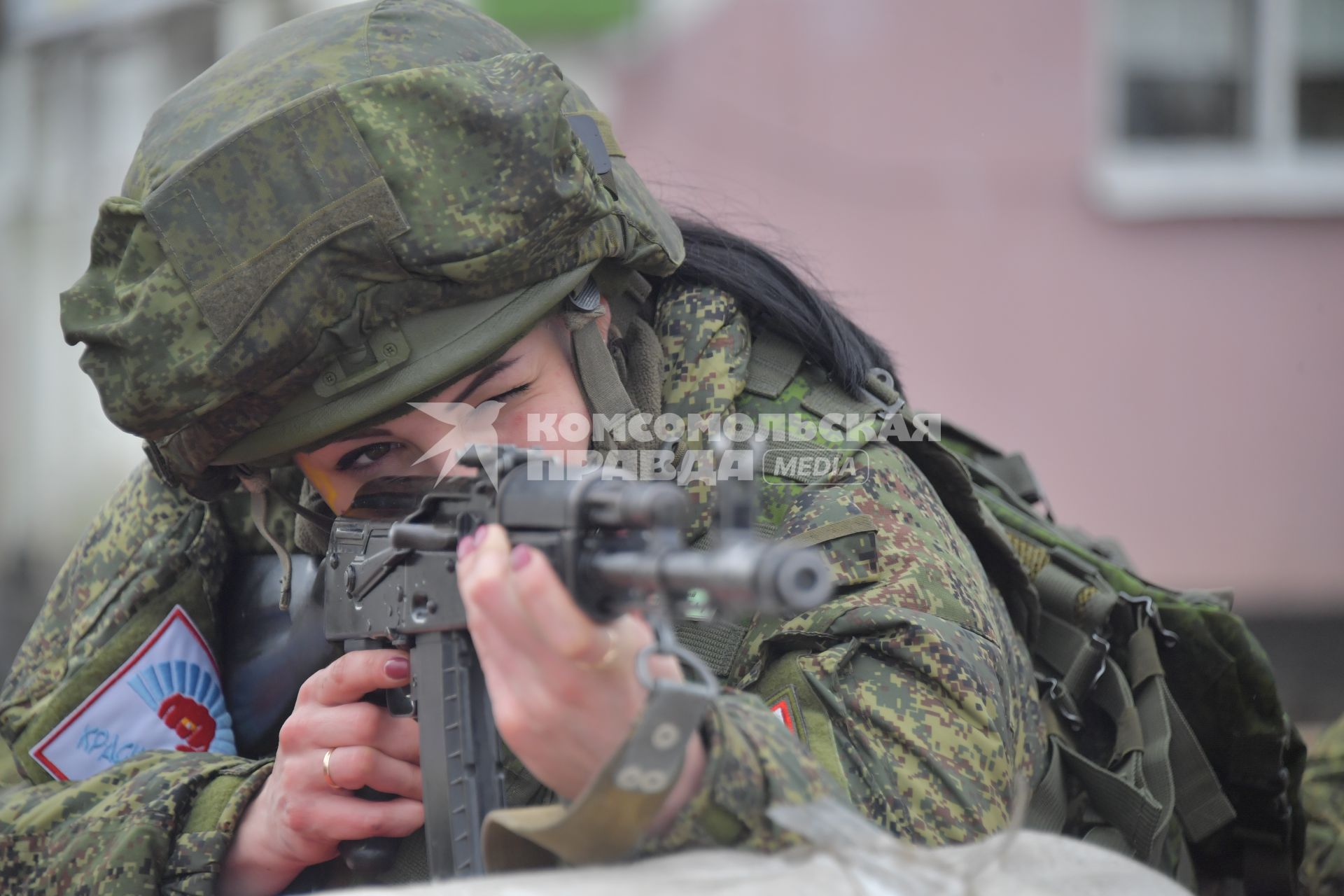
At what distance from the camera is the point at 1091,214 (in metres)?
6.06

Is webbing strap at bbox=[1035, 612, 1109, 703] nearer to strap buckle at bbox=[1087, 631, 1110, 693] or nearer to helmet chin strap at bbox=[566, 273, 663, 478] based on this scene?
strap buckle at bbox=[1087, 631, 1110, 693]

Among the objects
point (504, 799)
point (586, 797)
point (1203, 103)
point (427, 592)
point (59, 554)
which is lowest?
point (59, 554)

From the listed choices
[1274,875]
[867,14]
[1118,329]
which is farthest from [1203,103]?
[1274,875]

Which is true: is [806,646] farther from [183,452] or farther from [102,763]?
[102,763]

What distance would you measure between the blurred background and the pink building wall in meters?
0.01

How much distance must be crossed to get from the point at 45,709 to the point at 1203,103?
222 inches

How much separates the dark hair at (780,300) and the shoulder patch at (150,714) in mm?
1048

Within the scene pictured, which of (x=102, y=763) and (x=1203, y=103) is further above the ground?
(x=1203, y=103)

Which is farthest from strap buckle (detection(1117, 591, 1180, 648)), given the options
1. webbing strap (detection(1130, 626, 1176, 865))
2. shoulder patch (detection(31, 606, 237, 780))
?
shoulder patch (detection(31, 606, 237, 780))

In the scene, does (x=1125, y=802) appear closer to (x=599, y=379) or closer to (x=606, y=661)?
(x=599, y=379)

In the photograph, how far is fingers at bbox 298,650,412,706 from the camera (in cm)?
178

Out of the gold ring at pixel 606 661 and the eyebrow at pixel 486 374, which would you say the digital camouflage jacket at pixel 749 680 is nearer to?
the gold ring at pixel 606 661

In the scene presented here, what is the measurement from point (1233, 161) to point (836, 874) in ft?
19.0

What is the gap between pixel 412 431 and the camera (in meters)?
1.89
